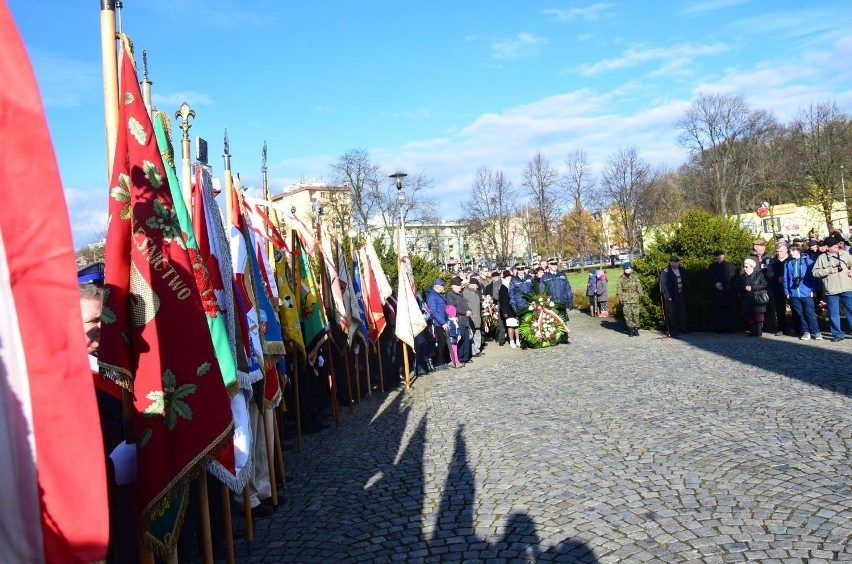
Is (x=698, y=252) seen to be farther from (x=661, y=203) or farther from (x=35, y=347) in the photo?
(x=661, y=203)

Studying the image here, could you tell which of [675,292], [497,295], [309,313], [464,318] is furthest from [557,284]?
[309,313]

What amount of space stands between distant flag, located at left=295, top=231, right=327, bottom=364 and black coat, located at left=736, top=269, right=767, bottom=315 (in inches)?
382

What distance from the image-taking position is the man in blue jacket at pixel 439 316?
13.9 meters

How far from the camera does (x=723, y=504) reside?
4.96 metres

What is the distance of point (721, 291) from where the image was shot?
49.2 feet

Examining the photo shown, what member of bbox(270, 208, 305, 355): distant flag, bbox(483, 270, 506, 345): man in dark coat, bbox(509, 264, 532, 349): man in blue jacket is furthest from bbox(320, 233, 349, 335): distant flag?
bbox(483, 270, 506, 345): man in dark coat

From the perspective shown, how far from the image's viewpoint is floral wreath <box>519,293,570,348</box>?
50.9 feet

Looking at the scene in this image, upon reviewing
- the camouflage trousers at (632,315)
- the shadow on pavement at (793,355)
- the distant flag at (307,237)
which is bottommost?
the shadow on pavement at (793,355)

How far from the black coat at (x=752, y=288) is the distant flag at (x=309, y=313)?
971cm

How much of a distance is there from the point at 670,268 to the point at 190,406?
1429 centimetres

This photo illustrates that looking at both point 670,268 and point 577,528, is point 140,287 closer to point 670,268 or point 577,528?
point 577,528

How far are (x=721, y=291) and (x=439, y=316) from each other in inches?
260

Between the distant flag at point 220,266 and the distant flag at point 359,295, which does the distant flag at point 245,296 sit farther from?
the distant flag at point 359,295

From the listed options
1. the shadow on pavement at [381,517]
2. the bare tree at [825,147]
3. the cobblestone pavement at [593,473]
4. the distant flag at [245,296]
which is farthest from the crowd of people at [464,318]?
the bare tree at [825,147]
